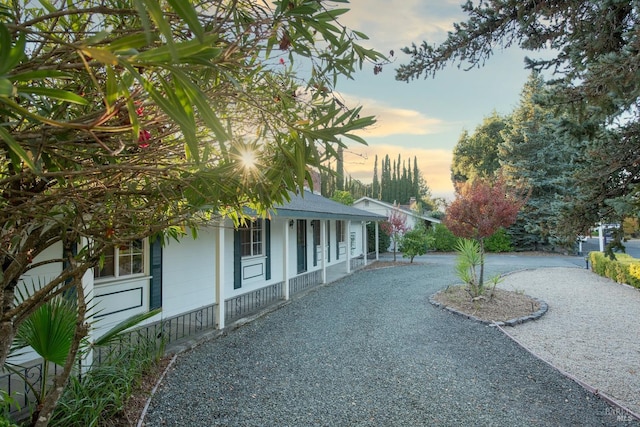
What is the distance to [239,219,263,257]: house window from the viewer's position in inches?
366

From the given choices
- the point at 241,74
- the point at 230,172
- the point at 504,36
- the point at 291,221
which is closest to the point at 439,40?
the point at 504,36

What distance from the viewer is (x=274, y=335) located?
6.46 metres

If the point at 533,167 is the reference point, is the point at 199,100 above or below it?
below

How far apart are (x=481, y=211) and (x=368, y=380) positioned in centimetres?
743

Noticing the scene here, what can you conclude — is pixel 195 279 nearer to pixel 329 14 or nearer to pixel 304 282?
pixel 304 282

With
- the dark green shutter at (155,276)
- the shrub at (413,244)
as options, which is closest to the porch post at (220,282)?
the dark green shutter at (155,276)

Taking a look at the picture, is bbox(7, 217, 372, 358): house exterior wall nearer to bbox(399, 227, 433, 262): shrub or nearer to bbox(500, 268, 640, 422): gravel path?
bbox(500, 268, 640, 422): gravel path

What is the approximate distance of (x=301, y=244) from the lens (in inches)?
513

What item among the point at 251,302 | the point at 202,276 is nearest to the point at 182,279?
the point at 202,276

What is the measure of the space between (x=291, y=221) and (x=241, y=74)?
1037cm

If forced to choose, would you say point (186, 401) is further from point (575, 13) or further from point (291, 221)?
point (291, 221)

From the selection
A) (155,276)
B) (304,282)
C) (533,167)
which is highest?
(533,167)

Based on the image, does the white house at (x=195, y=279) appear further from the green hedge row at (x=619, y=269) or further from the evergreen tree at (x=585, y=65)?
the green hedge row at (x=619, y=269)

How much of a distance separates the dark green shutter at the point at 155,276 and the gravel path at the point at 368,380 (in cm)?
164
